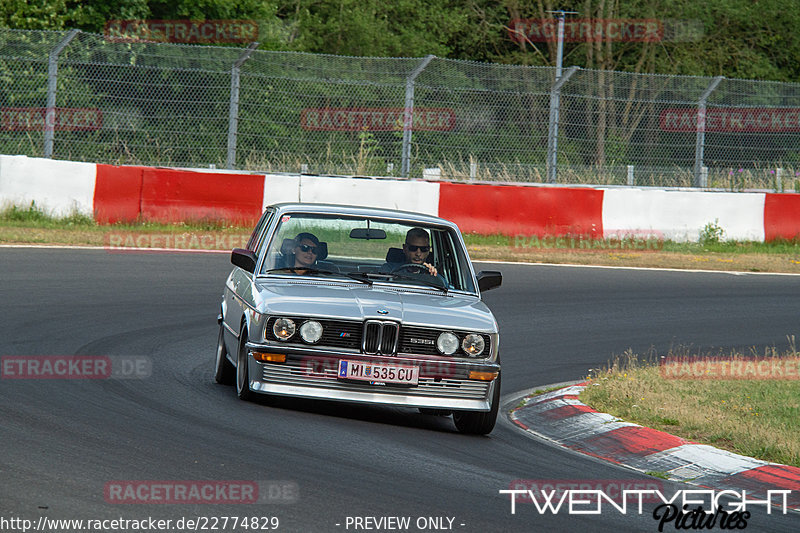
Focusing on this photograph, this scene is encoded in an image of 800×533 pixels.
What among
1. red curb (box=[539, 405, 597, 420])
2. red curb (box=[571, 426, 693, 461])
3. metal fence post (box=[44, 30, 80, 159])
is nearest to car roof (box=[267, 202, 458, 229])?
red curb (box=[539, 405, 597, 420])

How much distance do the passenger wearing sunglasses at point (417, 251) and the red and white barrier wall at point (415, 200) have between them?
1034 centimetres

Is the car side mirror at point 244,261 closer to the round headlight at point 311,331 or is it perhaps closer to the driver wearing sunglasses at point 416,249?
the driver wearing sunglasses at point 416,249

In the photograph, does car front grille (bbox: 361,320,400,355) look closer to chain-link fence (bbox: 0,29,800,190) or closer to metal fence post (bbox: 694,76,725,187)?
chain-link fence (bbox: 0,29,800,190)

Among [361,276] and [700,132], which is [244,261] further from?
[700,132]

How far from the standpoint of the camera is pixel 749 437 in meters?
7.52

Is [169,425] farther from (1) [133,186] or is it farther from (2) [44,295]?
(1) [133,186]

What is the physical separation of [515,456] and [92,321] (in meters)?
5.29

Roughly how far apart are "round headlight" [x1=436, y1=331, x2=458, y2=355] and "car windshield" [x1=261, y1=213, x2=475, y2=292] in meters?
0.92

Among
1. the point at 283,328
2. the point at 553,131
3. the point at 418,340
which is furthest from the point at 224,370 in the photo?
the point at 553,131

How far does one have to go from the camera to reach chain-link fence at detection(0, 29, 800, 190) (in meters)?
19.9

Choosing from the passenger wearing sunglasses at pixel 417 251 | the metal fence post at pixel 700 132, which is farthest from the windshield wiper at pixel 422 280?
the metal fence post at pixel 700 132

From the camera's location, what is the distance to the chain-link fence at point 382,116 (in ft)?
65.4

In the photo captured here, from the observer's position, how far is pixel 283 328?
7.61 m

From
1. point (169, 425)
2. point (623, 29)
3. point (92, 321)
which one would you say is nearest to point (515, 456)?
point (169, 425)
